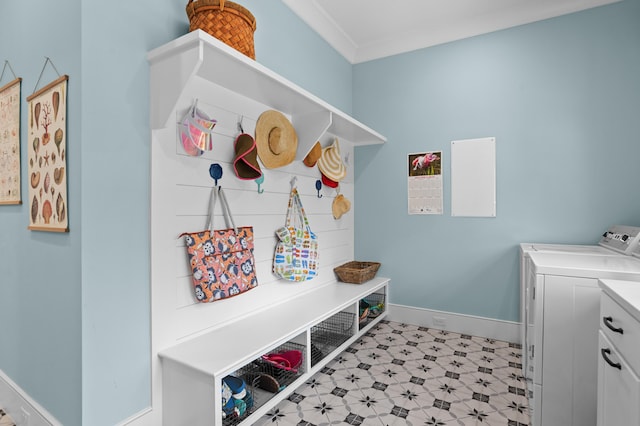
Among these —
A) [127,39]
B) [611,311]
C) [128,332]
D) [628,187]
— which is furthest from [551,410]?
[127,39]

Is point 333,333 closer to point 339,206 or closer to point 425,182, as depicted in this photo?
point 339,206

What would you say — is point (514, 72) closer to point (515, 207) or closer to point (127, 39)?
point (515, 207)

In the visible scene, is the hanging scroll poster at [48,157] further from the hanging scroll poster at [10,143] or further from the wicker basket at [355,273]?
the wicker basket at [355,273]

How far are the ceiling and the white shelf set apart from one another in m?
0.88

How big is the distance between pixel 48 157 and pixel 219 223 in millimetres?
804

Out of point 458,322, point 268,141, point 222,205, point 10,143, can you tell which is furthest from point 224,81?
point 458,322

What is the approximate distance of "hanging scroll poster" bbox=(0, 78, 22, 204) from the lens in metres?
1.68

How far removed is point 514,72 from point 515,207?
42.5 inches

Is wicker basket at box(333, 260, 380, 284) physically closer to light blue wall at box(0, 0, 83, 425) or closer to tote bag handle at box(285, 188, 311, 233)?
tote bag handle at box(285, 188, 311, 233)

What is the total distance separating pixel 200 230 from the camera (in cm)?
176

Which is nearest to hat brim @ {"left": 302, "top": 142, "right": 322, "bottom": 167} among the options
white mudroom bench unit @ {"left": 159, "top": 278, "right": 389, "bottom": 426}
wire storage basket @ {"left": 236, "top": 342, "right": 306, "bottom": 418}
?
white mudroom bench unit @ {"left": 159, "top": 278, "right": 389, "bottom": 426}

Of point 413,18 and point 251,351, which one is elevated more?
point 413,18

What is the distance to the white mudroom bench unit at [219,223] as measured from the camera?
145cm

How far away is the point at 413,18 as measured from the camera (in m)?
2.81
